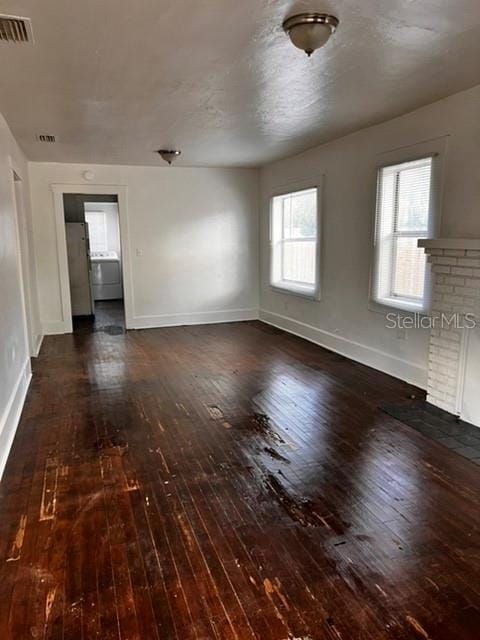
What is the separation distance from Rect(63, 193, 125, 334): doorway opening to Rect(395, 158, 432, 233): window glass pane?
4.51m

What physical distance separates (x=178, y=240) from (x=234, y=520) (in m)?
5.53

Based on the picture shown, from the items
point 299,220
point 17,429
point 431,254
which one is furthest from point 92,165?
point 431,254

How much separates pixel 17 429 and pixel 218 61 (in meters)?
2.91

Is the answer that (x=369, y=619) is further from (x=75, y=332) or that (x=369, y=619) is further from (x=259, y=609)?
(x=75, y=332)

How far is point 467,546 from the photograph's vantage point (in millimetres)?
2064

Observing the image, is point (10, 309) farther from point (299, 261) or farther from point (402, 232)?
point (299, 261)

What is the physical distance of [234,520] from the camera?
2.27 meters

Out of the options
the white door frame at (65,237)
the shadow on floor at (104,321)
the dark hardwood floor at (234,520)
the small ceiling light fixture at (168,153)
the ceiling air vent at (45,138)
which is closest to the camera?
the dark hardwood floor at (234,520)

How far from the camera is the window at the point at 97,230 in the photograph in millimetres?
10750

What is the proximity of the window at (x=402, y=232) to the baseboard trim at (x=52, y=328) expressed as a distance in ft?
15.2

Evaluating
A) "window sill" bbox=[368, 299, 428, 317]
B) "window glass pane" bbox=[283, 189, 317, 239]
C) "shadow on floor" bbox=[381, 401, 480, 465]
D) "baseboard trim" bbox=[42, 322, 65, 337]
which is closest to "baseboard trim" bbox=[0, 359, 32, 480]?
"baseboard trim" bbox=[42, 322, 65, 337]

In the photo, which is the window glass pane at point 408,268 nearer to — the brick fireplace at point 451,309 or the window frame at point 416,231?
the window frame at point 416,231

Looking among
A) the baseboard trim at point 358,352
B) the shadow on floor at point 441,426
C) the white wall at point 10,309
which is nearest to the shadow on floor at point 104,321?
the white wall at point 10,309

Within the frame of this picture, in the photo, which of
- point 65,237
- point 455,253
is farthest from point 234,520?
point 65,237
